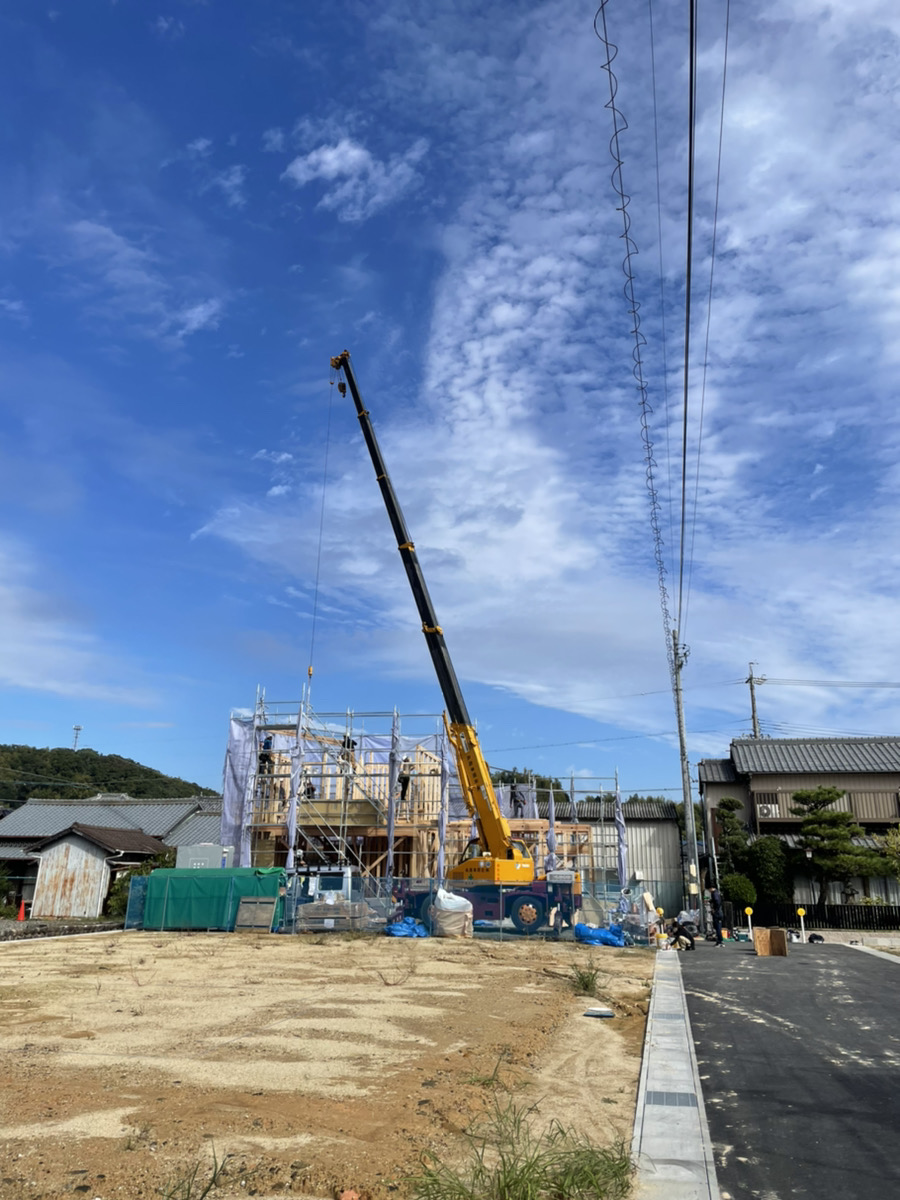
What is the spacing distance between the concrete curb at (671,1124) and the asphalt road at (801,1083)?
152mm

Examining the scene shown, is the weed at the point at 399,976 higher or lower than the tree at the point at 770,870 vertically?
lower

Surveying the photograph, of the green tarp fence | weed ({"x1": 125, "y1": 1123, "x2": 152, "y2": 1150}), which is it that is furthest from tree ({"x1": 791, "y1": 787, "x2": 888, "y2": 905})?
weed ({"x1": 125, "y1": 1123, "x2": 152, "y2": 1150})

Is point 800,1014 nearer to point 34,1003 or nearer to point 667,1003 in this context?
point 667,1003

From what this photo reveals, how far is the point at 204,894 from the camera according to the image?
2623 centimetres

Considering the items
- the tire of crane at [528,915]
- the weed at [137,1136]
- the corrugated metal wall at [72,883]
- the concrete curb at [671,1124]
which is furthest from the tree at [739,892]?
the weed at [137,1136]

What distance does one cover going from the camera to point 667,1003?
13.5m

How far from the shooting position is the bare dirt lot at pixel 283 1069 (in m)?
5.81

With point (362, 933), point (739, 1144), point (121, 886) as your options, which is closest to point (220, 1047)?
point (739, 1144)

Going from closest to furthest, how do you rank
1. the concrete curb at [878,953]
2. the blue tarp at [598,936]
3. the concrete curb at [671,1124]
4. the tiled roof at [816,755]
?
1. the concrete curb at [671,1124]
2. the concrete curb at [878,953]
3. the blue tarp at [598,936]
4. the tiled roof at [816,755]

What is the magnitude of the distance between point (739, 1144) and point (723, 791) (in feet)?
143

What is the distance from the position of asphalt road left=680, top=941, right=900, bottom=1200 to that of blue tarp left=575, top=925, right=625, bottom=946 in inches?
287

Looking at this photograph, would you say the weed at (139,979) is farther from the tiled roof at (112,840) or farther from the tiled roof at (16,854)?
the tiled roof at (16,854)

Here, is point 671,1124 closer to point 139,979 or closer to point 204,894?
point 139,979

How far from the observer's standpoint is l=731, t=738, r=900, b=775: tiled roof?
143 ft
